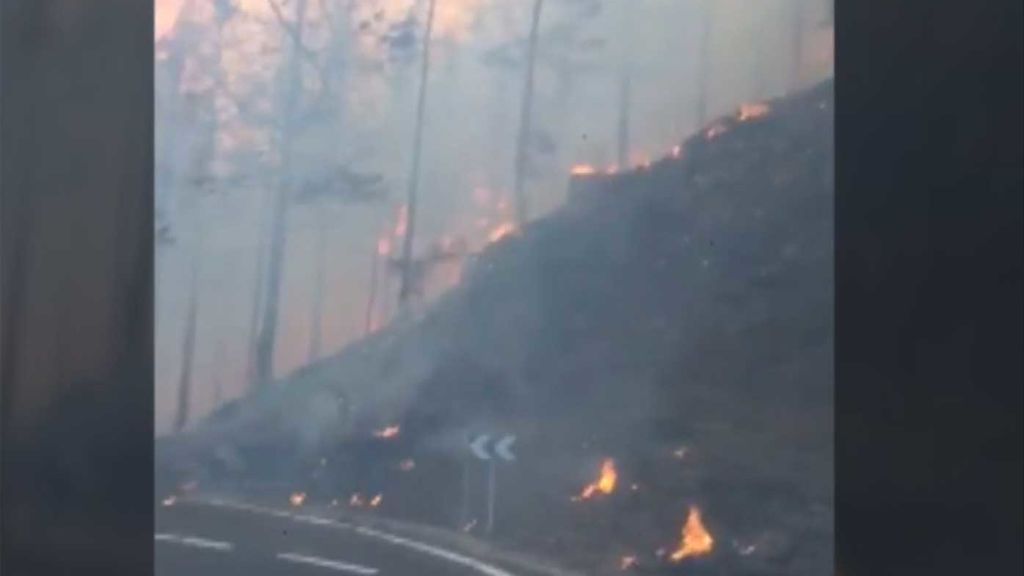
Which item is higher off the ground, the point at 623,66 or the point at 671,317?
the point at 623,66

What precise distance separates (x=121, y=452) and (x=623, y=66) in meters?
1.04

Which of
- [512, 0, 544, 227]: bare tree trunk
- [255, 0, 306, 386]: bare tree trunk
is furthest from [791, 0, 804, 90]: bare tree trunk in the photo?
[255, 0, 306, 386]: bare tree trunk

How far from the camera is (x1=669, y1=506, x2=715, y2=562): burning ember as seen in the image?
1.96 m

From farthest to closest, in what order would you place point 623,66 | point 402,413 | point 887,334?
point 402,413
point 623,66
point 887,334

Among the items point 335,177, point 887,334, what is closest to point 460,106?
point 335,177

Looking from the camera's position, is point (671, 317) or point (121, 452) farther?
point (121, 452)

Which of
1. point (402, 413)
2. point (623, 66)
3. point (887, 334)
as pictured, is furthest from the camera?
point (402, 413)

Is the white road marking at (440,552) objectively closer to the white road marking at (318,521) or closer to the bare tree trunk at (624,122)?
the white road marking at (318,521)

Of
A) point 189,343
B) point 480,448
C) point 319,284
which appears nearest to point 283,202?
point 319,284

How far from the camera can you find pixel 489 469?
6.88ft

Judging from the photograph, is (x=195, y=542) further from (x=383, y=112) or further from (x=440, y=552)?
(x=383, y=112)

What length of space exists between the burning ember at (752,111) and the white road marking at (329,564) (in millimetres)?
842

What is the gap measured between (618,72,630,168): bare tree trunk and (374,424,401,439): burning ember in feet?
1.67

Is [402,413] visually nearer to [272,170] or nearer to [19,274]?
[272,170]
